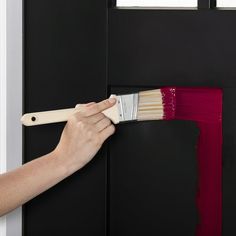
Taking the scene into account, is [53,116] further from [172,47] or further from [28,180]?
[172,47]

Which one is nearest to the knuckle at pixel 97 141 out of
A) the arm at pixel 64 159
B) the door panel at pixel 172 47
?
the arm at pixel 64 159

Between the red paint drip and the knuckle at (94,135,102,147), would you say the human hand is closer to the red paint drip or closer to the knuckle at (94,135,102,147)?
the knuckle at (94,135,102,147)

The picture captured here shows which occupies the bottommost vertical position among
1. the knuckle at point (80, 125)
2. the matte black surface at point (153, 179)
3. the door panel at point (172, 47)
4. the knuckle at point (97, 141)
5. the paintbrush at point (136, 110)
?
the matte black surface at point (153, 179)

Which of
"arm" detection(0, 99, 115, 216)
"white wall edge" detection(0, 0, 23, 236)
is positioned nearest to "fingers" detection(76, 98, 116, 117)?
"arm" detection(0, 99, 115, 216)

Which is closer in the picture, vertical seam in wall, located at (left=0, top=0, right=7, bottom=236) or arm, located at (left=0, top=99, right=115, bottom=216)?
arm, located at (left=0, top=99, right=115, bottom=216)

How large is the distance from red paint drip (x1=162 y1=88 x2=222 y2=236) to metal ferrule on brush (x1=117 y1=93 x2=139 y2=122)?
0.05 meters

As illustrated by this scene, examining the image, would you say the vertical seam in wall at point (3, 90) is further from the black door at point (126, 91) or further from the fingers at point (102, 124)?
the fingers at point (102, 124)

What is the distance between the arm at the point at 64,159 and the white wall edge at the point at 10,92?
0.36 ft

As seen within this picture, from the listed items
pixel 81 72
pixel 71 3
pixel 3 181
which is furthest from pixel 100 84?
pixel 3 181

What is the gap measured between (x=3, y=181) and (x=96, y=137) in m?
0.18

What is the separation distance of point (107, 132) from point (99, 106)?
58 millimetres

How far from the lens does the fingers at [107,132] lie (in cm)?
97

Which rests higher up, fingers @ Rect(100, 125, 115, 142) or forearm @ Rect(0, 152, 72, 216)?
fingers @ Rect(100, 125, 115, 142)

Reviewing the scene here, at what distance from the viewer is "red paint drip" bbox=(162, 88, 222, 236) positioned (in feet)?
3.16
